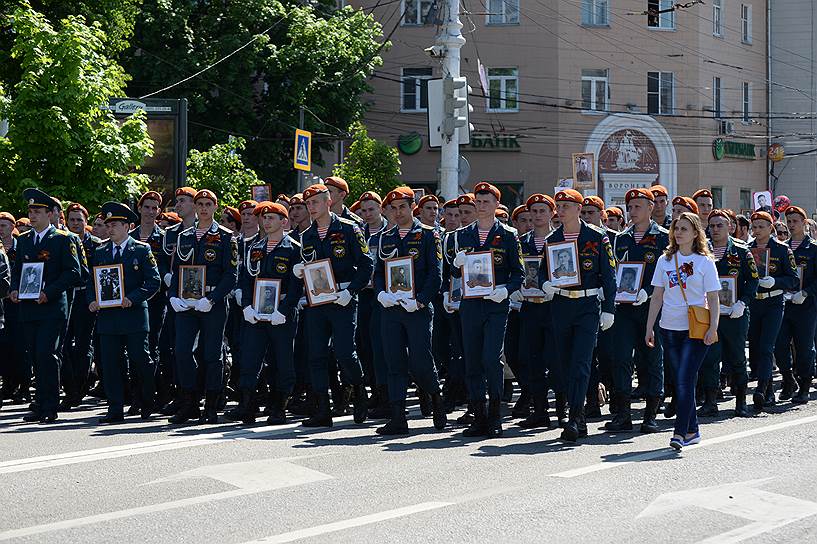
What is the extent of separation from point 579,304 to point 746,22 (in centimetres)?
4086

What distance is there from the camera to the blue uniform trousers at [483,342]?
1066 cm

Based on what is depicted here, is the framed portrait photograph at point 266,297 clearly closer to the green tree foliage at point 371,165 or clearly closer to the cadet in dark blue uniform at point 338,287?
the cadet in dark blue uniform at point 338,287

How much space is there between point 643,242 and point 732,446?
7.82 ft

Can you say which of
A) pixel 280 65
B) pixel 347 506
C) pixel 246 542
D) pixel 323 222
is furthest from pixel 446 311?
pixel 280 65

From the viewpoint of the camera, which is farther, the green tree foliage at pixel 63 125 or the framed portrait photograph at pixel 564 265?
the green tree foliage at pixel 63 125

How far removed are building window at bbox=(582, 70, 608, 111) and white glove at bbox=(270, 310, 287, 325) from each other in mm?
33061

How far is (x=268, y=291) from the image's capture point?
1159 centimetres

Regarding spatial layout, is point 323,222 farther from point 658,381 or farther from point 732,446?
point 732,446

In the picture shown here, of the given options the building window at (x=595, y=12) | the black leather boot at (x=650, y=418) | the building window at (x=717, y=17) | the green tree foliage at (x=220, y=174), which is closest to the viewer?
the black leather boot at (x=650, y=418)

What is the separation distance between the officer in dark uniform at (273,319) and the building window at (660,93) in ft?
113

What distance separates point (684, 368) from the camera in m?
9.98

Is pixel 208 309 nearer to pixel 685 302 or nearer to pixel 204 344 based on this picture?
pixel 204 344

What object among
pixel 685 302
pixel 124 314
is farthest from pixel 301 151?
pixel 685 302

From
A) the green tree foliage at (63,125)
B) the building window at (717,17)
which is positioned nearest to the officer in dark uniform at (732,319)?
the green tree foliage at (63,125)
